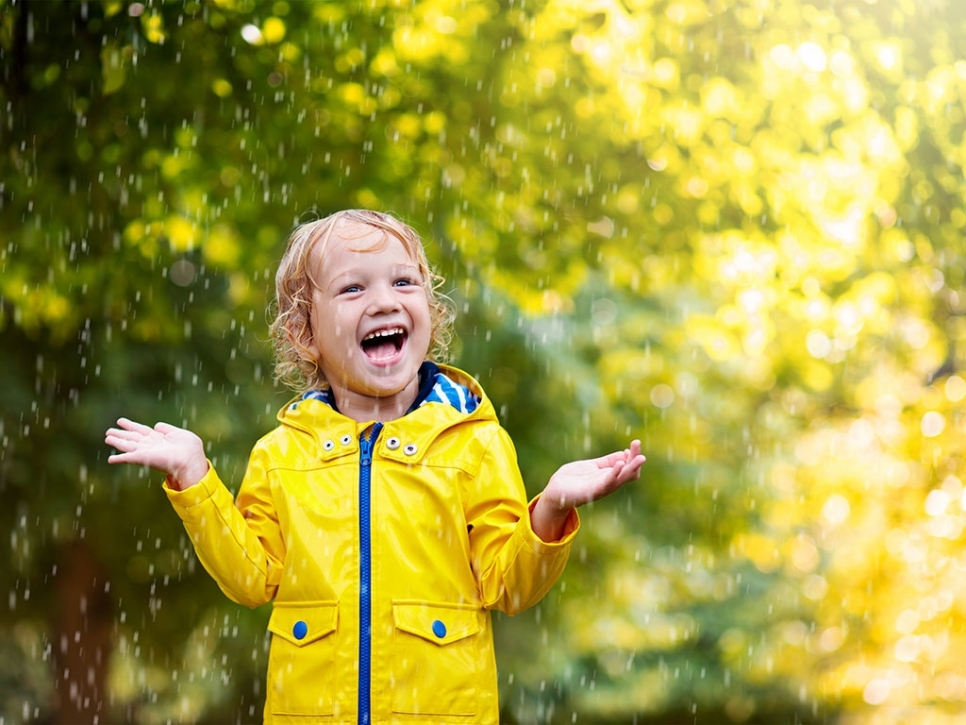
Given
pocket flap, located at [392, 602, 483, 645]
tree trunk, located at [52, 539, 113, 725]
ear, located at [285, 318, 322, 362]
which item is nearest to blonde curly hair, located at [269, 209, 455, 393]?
ear, located at [285, 318, 322, 362]

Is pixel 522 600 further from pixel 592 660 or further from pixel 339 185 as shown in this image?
pixel 592 660

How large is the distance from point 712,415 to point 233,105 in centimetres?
357

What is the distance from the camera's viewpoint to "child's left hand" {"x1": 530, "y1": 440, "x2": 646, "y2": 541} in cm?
206

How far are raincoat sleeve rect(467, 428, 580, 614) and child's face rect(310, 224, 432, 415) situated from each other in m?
0.27

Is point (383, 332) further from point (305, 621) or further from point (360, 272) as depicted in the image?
point (305, 621)

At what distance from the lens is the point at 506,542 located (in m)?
2.28

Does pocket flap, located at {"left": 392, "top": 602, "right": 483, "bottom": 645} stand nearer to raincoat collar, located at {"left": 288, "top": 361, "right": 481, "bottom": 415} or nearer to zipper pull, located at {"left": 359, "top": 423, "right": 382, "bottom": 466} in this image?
zipper pull, located at {"left": 359, "top": 423, "right": 382, "bottom": 466}

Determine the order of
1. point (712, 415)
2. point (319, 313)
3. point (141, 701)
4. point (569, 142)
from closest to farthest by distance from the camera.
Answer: point (319, 313)
point (569, 142)
point (712, 415)
point (141, 701)

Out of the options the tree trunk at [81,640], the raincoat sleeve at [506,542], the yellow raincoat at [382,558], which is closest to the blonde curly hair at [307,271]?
the yellow raincoat at [382,558]

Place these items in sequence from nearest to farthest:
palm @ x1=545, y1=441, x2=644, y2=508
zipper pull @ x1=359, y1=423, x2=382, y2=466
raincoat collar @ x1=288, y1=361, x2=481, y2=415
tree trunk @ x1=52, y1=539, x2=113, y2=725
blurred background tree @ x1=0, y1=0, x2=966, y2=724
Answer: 1. palm @ x1=545, y1=441, x2=644, y2=508
2. zipper pull @ x1=359, y1=423, x2=382, y2=466
3. raincoat collar @ x1=288, y1=361, x2=481, y2=415
4. blurred background tree @ x1=0, y1=0, x2=966, y2=724
5. tree trunk @ x1=52, y1=539, x2=113, y2=725

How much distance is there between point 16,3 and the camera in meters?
4.78

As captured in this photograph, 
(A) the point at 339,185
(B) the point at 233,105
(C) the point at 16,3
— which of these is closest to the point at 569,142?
(A) the point at 339,185

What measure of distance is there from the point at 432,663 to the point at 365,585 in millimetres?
207

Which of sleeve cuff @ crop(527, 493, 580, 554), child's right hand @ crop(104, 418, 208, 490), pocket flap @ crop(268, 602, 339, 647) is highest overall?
child's right hand @ crop(104, 418, 208, 490)
